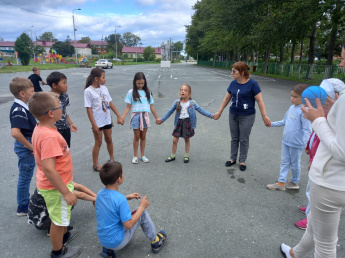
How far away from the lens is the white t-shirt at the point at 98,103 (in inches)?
149

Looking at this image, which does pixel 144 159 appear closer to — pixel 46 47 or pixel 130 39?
pixel 46 47

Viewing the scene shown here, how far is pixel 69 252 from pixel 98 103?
90.2 inches

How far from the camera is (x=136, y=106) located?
4.29 metres

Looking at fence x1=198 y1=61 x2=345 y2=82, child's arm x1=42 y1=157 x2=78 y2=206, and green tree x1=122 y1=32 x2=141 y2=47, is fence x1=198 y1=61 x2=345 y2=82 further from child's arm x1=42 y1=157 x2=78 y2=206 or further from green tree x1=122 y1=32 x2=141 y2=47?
green tree x1=122 y1=32 x2=141 y2=47

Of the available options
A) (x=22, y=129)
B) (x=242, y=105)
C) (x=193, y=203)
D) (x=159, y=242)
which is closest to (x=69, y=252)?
(x=159, y=242)

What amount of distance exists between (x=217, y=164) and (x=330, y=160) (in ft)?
9.62

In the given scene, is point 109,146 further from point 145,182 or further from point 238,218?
point 238,218

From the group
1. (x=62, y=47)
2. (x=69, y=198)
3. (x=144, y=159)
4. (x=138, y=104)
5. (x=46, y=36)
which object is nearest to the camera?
(x=69, y=198)

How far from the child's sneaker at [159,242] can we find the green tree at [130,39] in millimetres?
144851

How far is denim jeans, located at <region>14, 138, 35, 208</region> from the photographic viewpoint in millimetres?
2705

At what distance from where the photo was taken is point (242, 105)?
403 centimetres

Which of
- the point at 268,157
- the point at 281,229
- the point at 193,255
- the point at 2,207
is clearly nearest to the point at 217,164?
the point at 268,157

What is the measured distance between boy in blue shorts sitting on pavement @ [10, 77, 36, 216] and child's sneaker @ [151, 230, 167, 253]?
170cm

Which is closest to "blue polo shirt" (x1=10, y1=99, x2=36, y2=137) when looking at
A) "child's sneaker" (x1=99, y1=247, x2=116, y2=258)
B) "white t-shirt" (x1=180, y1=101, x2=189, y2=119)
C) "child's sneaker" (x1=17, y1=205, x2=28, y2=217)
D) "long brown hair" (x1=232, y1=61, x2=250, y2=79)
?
"child's sneaker" (x1=17, y1=205, x2=28, y2=217)
